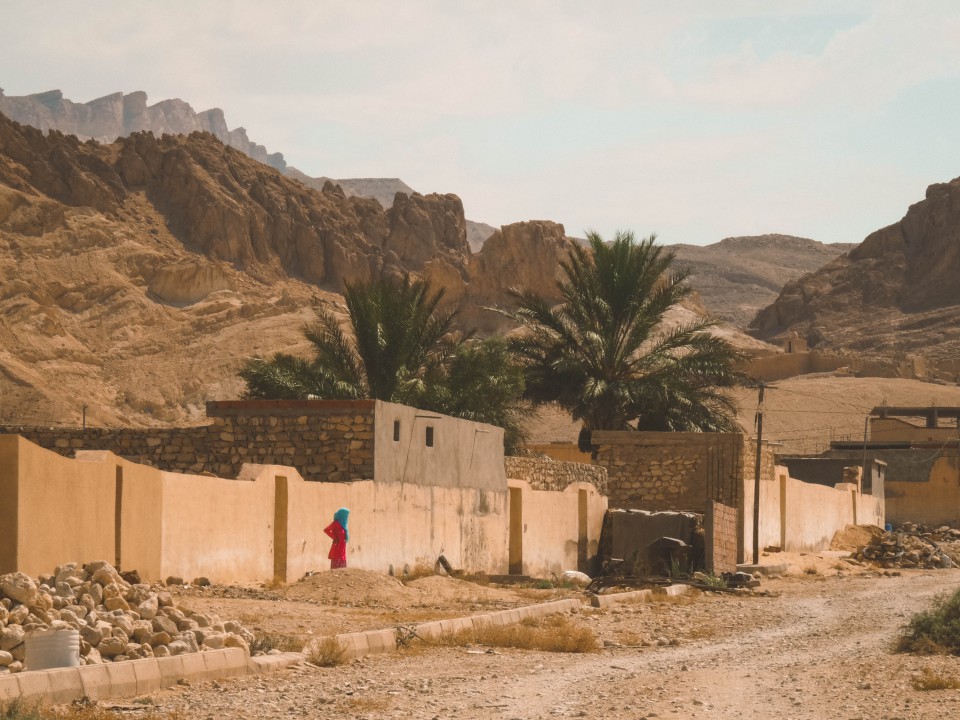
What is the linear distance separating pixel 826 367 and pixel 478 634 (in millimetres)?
63794

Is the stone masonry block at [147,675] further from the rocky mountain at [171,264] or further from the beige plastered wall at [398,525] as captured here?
the rocky mountain at [171,264]

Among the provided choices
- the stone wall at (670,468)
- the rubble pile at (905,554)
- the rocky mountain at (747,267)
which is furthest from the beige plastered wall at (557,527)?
the rocky mountain at (747,267)

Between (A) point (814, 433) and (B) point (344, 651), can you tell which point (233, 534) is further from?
(A) point (814, 433)

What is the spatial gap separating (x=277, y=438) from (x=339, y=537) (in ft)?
6.84

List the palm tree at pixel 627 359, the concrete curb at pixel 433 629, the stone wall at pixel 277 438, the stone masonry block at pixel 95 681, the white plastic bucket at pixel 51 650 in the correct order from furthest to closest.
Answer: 1. the palm tree at pixel 627 359
2. the stone wall at pixel 277 438
3. the concrete curb at pixel 433 629
4. the white plastic bucket at pixel 51 650
5. the stone masonry block at pixel 95 681

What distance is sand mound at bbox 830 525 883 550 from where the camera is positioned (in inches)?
1303

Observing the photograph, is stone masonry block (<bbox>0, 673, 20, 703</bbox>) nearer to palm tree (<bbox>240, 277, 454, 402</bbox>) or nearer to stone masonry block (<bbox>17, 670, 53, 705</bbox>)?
stone masonry block (<bbox>17, 670, 53, 705</bbox>)

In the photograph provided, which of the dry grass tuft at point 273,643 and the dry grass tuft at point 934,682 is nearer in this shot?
the dry grass tuft at point 934,682

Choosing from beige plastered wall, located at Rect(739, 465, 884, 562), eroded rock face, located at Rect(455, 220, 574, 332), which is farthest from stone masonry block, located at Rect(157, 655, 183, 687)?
eroded rock face, located at Rect(455, 220, 574, 332)

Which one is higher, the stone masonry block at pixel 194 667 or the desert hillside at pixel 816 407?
the desert hillside at pixel 816 407

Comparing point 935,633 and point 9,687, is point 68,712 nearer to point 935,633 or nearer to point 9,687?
point 9,687

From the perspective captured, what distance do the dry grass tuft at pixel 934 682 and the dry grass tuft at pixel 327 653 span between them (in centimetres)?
383

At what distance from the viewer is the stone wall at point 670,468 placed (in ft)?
84.4

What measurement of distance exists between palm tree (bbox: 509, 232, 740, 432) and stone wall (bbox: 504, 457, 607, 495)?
5.81 metres
